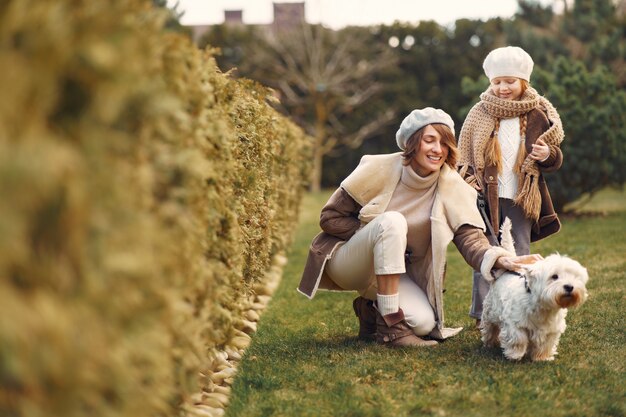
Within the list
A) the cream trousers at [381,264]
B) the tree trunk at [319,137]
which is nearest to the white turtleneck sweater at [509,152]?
the cream trousers at [381,264]

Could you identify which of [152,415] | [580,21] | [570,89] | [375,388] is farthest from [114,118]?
[580,21]

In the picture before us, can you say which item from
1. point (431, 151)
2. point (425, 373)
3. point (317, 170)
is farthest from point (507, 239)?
point (317, 170)

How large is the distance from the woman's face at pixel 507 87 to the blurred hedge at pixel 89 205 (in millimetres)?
3023

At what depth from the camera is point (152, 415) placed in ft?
10.5

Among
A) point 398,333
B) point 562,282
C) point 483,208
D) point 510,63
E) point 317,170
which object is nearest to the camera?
point 562,282

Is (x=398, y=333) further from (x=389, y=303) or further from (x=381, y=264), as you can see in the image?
(x=381, y=264)

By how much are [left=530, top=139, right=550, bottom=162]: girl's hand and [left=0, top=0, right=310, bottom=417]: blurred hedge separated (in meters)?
3.01

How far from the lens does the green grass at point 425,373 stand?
370 cm

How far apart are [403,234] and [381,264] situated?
0.73ft

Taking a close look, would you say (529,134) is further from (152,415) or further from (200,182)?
(152,415)

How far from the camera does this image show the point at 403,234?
4676 mm

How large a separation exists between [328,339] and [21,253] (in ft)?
11.6

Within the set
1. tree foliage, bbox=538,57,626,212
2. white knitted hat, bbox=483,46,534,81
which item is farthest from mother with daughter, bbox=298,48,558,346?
tree foliage, bbox=538,57,626,212

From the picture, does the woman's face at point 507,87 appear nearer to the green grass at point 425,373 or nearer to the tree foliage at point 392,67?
the green grass at point 425,373
